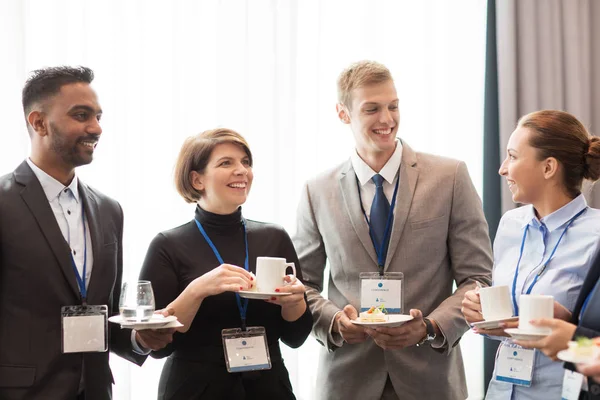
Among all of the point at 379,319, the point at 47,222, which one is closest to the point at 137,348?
the point at 47,222

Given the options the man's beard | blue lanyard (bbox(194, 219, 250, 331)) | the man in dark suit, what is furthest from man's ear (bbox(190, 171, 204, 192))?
the man's beard

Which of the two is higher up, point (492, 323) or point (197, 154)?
point (197, 154)

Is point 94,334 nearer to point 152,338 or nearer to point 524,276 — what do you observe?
point 152,338

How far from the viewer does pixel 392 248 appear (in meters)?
3.17

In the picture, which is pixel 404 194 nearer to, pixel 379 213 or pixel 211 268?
pixel 379 213

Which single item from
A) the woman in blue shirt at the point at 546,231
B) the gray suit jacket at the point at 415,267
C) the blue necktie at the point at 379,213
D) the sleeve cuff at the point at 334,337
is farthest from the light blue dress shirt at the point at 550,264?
the sleeve cuff at the point at 334,337

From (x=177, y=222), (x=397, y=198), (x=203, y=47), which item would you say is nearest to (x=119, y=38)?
(x=203, y=47)

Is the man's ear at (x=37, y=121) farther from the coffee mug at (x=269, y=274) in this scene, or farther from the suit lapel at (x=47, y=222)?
the coffee mug at (x=269, y=274)

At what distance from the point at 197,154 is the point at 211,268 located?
504mm

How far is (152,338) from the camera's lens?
2.66m

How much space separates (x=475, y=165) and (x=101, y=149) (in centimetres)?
253

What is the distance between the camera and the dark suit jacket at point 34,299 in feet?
8.32

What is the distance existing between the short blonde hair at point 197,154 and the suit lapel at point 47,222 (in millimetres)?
622

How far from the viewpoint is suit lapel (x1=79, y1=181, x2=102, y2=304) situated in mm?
2705
